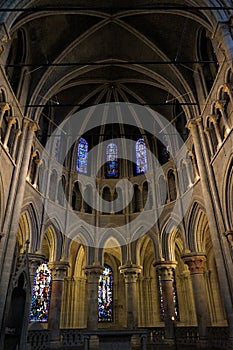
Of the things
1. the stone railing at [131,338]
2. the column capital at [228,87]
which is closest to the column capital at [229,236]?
the stone railing at [131,338]

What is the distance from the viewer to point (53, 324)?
54.6 feet

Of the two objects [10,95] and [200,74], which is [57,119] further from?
[200,74]

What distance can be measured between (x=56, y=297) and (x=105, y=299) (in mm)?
7023

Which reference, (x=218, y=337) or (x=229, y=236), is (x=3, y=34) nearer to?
(x=229, y=236)

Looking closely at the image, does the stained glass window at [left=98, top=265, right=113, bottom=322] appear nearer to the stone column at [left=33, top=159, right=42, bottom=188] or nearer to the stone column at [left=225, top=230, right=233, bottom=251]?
the stone column at [left=33, top=159, right=42, bottom=188]

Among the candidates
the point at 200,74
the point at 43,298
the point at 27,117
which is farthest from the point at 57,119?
the point at 43,298

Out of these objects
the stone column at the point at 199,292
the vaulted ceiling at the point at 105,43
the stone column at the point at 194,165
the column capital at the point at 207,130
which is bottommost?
the stone column at the point at 199,292

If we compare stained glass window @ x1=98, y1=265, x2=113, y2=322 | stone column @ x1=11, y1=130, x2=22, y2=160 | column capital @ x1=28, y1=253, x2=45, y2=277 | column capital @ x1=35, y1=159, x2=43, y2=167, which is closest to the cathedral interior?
stone column @ x1=11, y1=130, x2=22, y2=160

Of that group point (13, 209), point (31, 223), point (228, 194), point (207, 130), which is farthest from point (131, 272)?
point (207, 130)

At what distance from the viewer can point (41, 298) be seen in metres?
20.4

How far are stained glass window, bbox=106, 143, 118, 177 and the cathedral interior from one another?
97 millimetres

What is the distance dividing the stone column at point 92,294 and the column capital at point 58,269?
170 centimetres

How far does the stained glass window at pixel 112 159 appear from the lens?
78.9 ft

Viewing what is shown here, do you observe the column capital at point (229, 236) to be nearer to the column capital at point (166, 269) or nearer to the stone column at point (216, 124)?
the stone column at point (216, 124)
